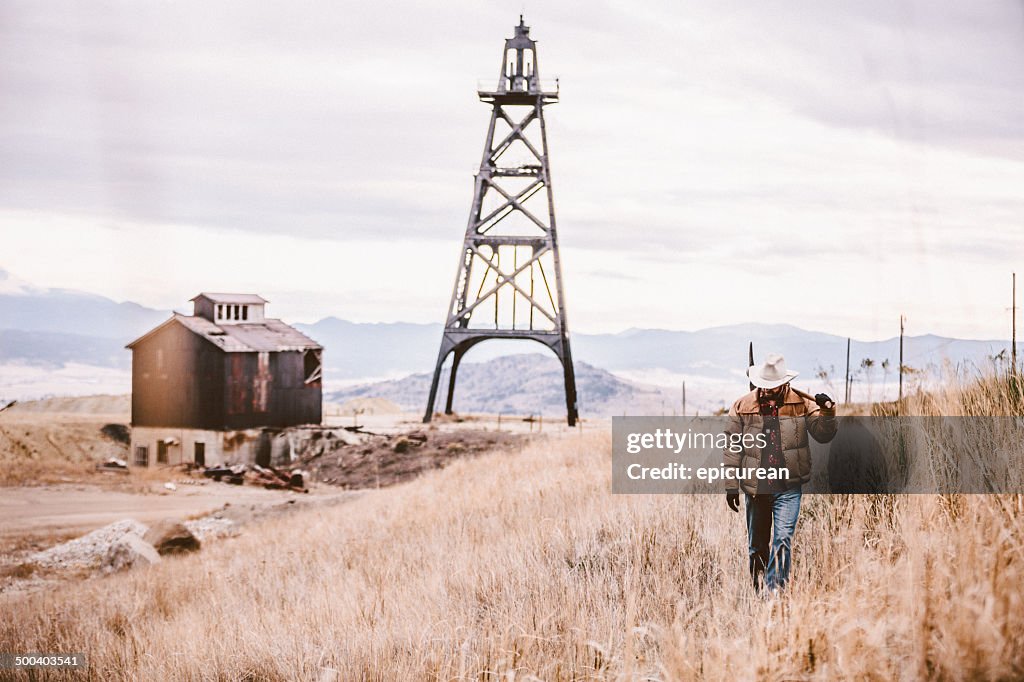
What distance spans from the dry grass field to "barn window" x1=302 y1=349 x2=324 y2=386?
1691 cm

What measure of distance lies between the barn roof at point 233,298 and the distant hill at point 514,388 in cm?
3415

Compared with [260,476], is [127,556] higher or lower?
higher

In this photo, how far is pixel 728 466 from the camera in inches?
238

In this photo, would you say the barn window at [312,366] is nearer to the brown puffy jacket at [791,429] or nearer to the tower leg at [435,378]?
the tower leg at [435,378]

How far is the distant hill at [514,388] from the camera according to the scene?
2756 inches

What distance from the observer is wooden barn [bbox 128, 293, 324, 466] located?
90.0 ft

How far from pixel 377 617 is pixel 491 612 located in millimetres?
889

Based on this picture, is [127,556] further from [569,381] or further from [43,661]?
[569,381]

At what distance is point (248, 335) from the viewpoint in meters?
28.5

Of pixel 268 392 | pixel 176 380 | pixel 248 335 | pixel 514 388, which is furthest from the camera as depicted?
pixel 514 388

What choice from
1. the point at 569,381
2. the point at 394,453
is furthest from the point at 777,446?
the point at 569,381

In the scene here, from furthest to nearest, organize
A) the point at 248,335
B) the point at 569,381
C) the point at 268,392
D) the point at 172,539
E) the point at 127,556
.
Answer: the point at 248,335 < the point at 268,392 < the point at 569,381 < the point at 172,539 < the point at 127,556

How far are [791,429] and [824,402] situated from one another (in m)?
0.29

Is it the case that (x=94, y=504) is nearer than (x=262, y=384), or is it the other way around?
(x=94, y=504)
